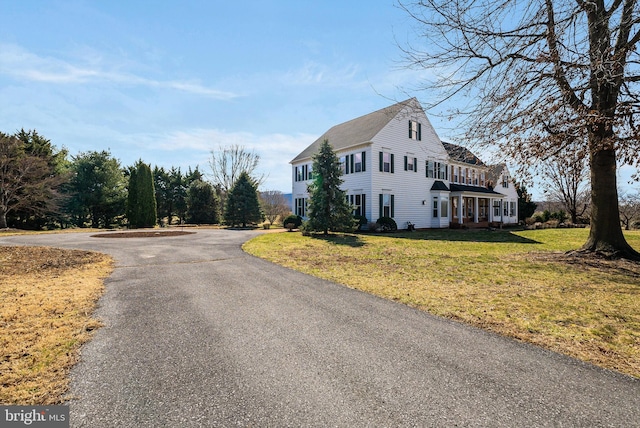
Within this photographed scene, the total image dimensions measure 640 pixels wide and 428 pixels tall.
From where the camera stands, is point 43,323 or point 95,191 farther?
point 95,191

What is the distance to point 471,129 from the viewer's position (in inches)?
315

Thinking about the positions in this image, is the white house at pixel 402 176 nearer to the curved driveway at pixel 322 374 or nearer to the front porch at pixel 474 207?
the front porch at pixel 474 207

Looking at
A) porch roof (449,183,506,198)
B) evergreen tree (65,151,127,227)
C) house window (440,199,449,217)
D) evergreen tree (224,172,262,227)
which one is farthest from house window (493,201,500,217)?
evergreen tree (65,151,127,227)

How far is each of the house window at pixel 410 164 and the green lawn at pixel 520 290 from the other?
14075 mm

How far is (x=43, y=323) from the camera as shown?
14.1 feet

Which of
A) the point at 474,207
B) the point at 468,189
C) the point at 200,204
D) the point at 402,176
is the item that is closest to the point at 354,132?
the point at 402,176

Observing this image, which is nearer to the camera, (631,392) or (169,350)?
(631,392)

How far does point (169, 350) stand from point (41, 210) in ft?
104

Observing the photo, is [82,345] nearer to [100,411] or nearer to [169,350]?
[169,350]

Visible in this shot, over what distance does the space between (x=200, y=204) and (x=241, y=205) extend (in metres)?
9.77

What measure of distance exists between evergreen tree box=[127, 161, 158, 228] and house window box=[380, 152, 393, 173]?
2226cm

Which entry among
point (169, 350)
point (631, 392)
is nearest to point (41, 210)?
point (169, 350)

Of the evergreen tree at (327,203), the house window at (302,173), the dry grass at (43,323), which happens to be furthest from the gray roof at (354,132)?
the dry grass at (43,323)

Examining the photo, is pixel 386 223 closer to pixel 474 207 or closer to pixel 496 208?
pixel 474 207
